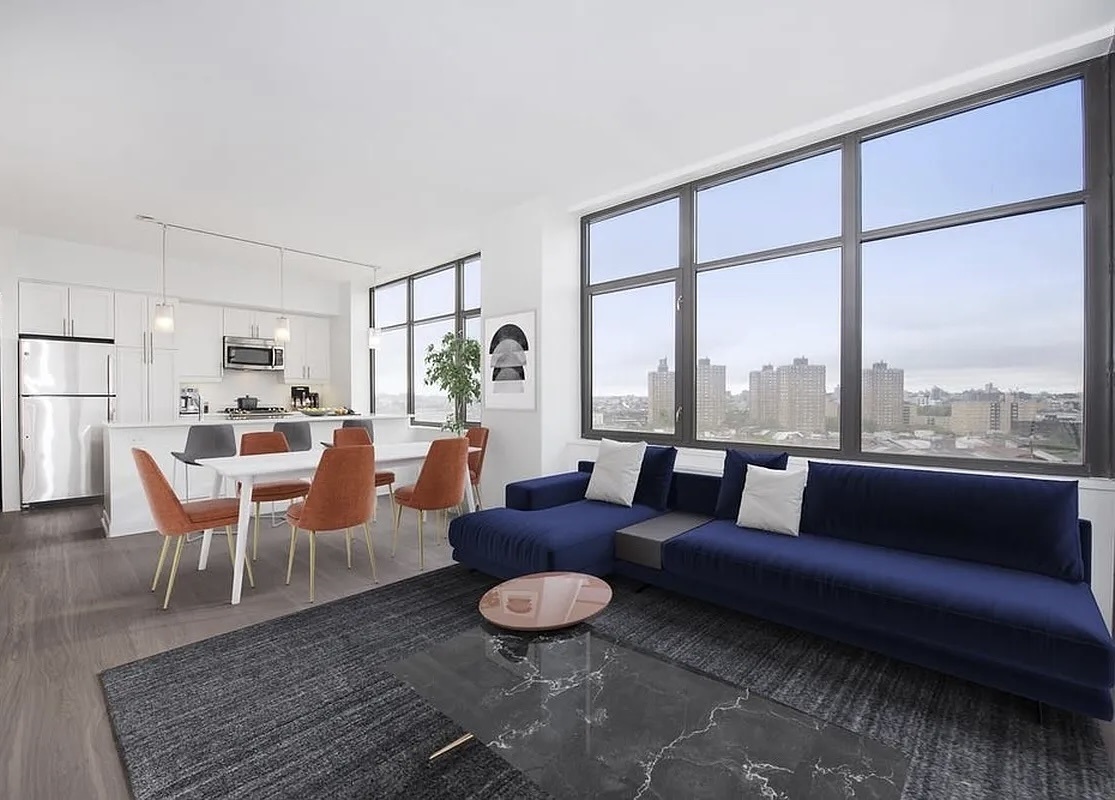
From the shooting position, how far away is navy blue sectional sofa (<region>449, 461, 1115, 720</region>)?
6.66 ft

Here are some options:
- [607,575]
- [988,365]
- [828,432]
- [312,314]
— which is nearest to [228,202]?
[312,314]

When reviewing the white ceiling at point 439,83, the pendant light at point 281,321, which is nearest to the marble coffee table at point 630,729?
the white ceiling at point 439,83

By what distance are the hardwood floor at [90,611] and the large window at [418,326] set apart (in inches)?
88.1

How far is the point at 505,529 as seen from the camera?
11.0 feet

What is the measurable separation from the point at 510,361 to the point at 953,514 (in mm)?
3574

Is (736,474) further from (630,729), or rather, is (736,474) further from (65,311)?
(65,311)

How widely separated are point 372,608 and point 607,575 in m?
1.47

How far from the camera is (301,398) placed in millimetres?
8227

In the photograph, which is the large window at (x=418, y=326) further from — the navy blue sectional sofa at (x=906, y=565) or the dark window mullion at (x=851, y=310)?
the dark window mullion at (x=851, y=310)

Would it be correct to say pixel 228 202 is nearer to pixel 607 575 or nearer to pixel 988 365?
pixel 607 575

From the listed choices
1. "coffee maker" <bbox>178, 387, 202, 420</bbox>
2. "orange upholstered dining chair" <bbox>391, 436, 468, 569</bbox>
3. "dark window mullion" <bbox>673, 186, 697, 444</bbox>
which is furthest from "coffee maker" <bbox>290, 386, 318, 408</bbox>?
"dark window mullion" <bbox>673, 186, 697, 444</bbox>

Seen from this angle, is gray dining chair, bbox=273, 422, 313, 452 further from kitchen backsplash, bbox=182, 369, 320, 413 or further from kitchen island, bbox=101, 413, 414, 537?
kitchen backsplash, bbox=182, 369, 320, 413

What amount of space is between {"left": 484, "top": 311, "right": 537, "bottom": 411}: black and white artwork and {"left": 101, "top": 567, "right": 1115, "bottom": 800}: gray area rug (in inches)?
95.5

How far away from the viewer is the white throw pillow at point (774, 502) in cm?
312
